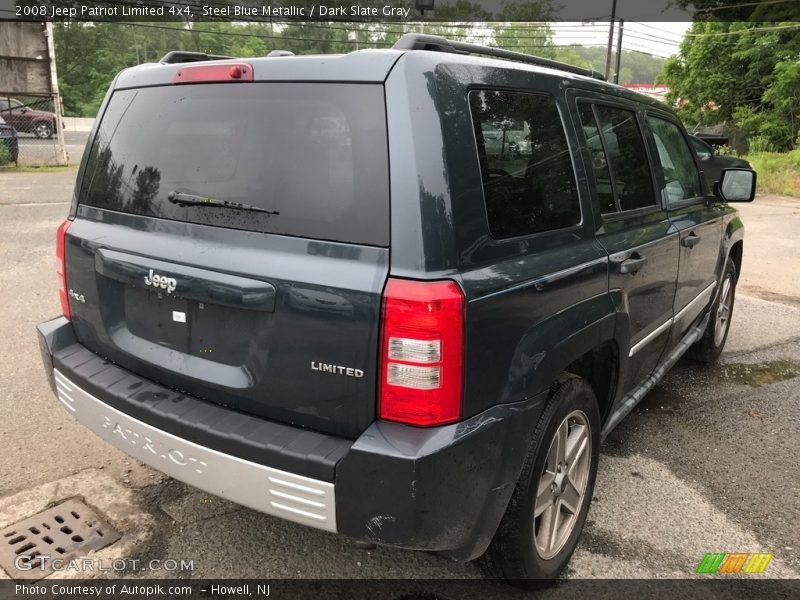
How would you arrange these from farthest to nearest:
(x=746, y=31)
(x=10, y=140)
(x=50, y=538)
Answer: (x=746, y=31)
(x=10, y=140)
(x=50, y=538)

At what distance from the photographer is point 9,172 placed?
16.9 meters

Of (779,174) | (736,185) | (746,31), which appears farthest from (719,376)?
(746,31)

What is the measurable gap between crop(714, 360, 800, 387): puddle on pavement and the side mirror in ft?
4.49

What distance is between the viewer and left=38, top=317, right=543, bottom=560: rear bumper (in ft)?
5.73

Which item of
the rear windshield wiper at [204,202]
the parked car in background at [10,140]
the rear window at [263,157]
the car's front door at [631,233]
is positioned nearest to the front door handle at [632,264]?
the car's front door at [631,233]

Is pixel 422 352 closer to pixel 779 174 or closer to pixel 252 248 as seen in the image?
pixel 252 248

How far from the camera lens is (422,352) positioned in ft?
5.68

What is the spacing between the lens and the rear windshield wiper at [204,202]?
1988 millimetres

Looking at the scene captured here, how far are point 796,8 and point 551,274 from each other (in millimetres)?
30343

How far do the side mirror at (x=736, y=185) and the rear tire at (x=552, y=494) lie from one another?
234 cm

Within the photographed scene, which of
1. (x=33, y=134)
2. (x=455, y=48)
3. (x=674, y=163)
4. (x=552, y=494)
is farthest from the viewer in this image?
(x=33, y=134)

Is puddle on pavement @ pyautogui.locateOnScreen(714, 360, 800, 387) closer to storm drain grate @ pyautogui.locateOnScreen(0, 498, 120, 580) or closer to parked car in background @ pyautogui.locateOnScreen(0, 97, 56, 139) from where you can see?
storm drain grate @ pyautogui.locateOnScreen(0, 498, 120, 580)

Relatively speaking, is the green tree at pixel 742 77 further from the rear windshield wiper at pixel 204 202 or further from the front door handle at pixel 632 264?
the rear windshield wiper at pixel 204 202

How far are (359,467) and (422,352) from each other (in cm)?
37
